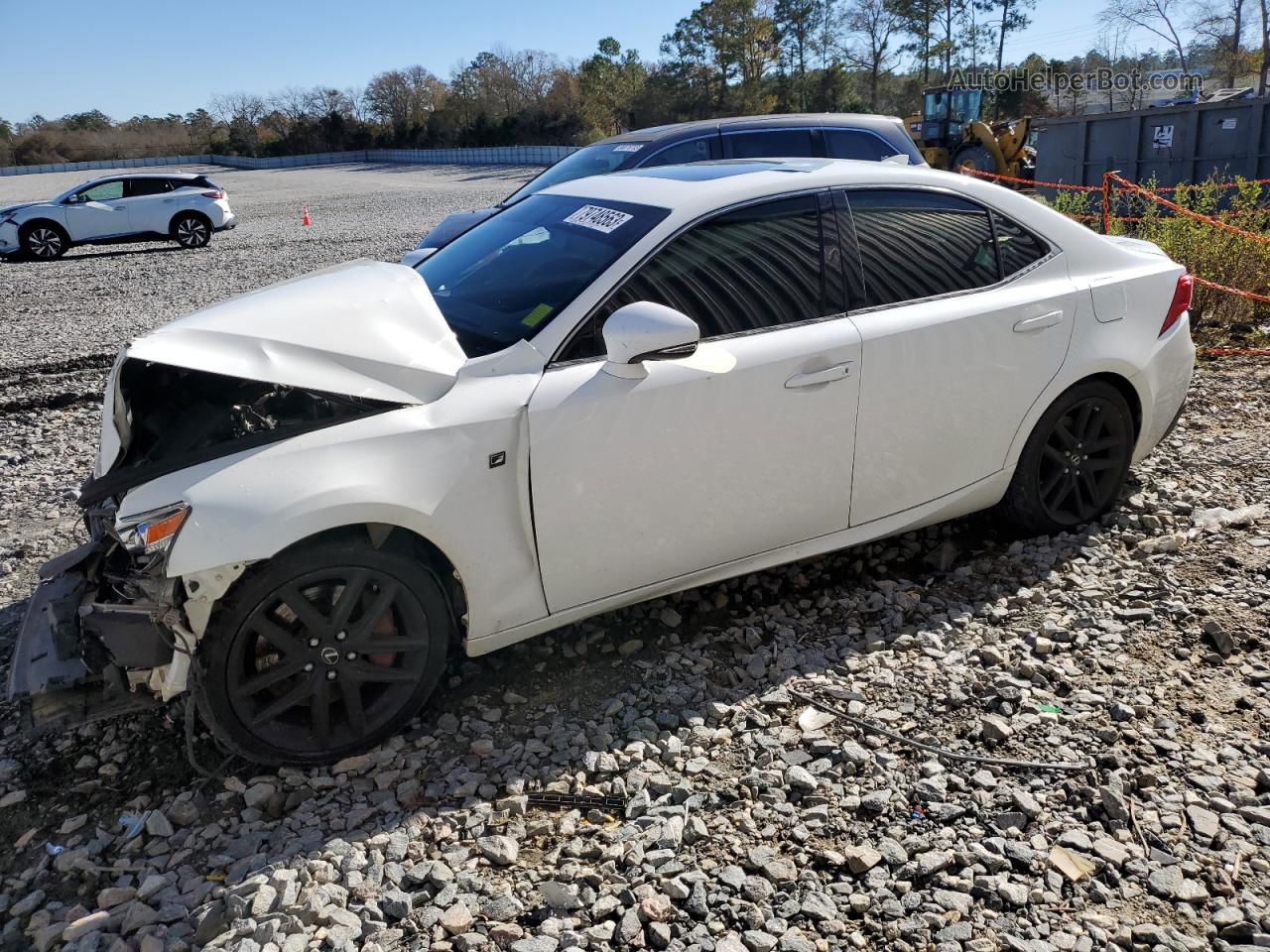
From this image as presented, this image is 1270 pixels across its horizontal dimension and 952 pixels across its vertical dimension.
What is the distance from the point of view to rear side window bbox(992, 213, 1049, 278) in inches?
166

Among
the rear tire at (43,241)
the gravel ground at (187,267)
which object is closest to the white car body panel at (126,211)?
the rear tire at (43,241)

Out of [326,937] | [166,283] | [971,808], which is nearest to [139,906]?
[326,937]

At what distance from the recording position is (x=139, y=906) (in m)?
2.67

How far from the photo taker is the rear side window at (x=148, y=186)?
65.1 ft

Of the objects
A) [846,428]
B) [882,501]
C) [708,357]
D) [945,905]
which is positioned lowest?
[945,905]

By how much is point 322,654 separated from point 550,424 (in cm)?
99

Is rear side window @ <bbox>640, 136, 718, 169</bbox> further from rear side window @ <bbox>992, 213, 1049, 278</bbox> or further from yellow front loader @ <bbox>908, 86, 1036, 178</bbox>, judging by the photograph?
yellow front loader @ <bbox>908, 86, 1036, 178</bbox>

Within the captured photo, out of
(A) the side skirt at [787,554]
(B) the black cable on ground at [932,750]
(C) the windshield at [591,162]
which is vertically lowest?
(B) the black cable on ground at [932,750]

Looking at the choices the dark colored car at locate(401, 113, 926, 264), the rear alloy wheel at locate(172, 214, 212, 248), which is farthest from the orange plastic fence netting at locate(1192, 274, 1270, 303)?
the rear alloy wheel at locate(172, 214, 212, 248)

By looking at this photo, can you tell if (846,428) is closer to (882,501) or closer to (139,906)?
(882,501)

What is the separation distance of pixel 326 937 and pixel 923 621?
254 cm

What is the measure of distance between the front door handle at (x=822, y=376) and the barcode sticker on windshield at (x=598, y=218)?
0.85 meters

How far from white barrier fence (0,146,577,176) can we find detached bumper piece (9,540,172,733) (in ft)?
172

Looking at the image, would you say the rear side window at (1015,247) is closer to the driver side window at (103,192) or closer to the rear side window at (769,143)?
the rear side window at (769,143)
